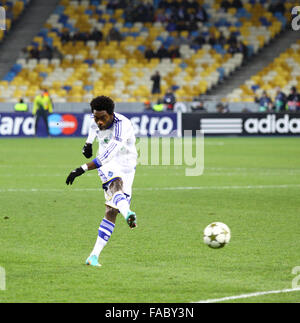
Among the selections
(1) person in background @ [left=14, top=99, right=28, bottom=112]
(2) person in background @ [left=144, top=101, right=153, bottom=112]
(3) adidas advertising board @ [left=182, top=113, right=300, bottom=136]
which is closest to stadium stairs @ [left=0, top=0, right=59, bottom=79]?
(1) person in background @ [left=14, top=99, right=28, bottom=112]

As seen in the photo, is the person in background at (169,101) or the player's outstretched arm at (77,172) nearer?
the player's outstretched arm at (77,172)

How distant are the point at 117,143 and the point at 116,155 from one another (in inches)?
9.7

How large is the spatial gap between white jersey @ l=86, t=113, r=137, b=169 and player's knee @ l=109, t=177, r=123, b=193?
0.52 feet

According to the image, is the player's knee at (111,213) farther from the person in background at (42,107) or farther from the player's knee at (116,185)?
the person in background at (42,107)

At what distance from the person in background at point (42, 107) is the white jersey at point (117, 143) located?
24144 millimetres

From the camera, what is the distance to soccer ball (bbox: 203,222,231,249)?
28.8 feet

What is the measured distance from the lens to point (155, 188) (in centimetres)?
1684

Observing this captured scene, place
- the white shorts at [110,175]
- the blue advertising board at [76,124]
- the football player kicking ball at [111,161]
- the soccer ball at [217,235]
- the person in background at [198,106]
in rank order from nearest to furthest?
1. the football player kicking ball at [111,161]
2. the white shorts at [110,175]
3. the soccer ball at [217,235]
4. the blue advertising board at [76,124]
5. the person in background at [198,106]

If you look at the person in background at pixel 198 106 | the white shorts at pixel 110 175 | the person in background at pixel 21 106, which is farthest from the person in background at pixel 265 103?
the white shorts at pixel 110 175

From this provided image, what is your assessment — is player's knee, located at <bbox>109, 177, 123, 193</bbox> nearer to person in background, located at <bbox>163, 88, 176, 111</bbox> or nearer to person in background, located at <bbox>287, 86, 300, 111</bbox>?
person in background, located at <bbox>163, 88, 176, 111</bbox>

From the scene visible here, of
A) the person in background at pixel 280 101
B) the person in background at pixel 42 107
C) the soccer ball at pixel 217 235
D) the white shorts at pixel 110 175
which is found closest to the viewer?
the white shorts at pixel 110 175

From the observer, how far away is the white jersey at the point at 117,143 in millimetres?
8453

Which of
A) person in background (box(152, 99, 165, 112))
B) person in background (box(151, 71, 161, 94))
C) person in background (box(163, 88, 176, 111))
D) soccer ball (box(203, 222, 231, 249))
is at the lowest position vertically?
soccer ball (box(203, 222, 231, 249))
